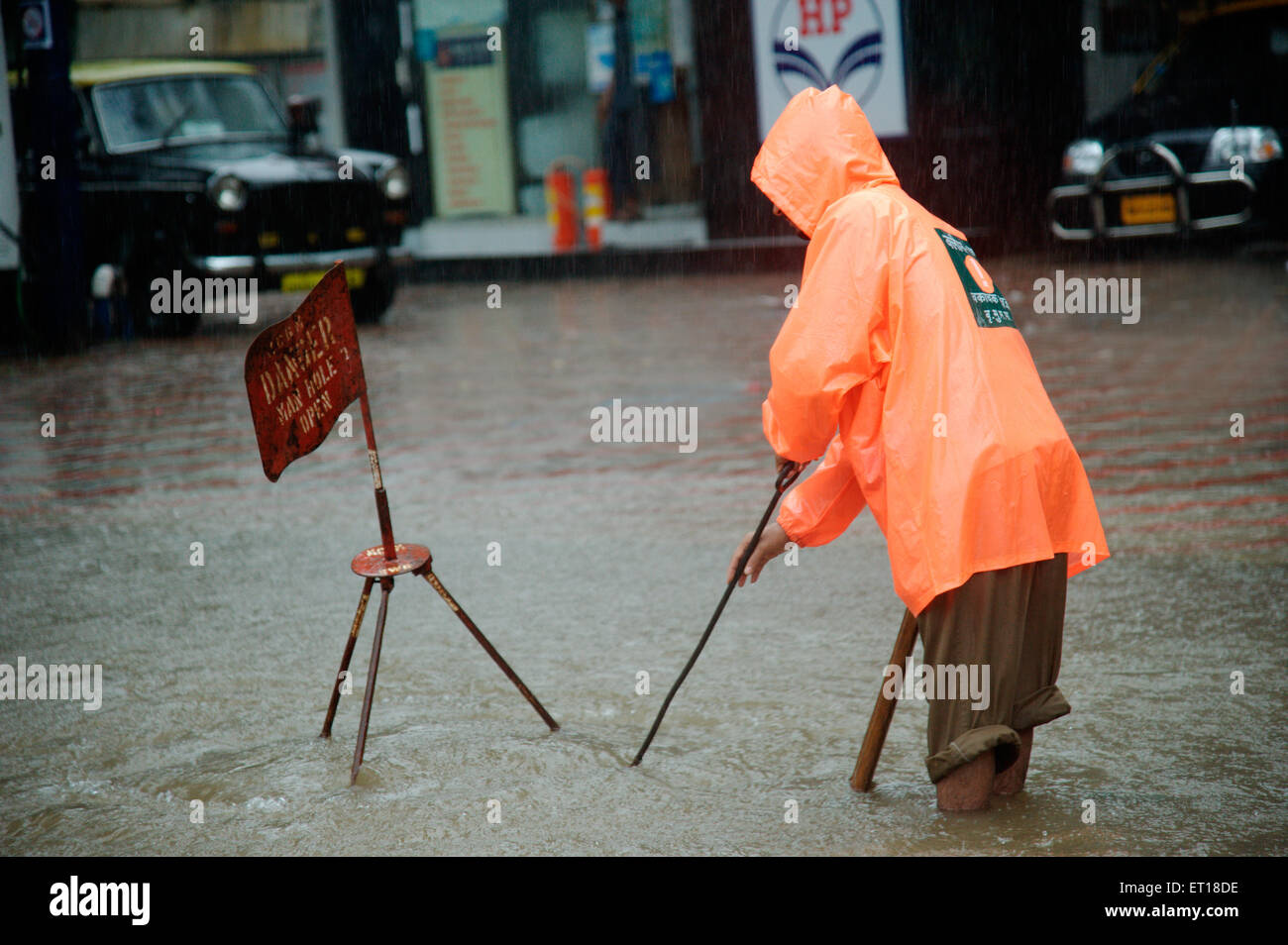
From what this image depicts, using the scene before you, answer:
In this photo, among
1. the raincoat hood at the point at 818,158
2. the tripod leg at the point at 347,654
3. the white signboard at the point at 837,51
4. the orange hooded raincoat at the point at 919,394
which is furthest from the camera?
the white signboard at the point at 837,51

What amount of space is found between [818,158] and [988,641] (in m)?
1.12

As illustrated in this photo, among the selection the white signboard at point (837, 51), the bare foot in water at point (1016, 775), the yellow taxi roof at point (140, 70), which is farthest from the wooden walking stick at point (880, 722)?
the white signboard at point (837, 51)

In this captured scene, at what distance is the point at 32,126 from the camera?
1090cm

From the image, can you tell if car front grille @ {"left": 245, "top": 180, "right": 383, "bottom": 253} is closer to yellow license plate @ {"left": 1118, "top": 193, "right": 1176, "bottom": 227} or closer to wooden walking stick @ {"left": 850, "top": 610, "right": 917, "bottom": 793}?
yellow license plate @ {"left": 1118, "top": 193, "right": 1176, "bottom": 227}

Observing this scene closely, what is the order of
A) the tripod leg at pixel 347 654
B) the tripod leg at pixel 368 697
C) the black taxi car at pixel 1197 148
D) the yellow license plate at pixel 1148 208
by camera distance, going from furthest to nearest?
the yellow license plate at pixel 1148 208 → the black taxi car at pixel 1197 148 → the tripod leg at pixel 347 654 → the tripod leg at pixel 368 697

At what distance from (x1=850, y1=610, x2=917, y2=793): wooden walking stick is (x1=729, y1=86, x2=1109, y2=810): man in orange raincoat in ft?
0.46

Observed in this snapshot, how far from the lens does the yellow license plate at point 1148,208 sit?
1164 centimetres

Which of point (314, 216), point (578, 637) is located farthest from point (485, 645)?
point (314, 216)

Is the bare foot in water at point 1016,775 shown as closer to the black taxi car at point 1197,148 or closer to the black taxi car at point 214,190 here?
the black taxi car at point 214,190

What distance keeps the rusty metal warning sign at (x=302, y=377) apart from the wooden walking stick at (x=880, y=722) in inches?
56.5

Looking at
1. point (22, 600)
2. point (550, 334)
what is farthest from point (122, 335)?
point (22, 600)

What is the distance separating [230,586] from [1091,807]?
10.9 feet

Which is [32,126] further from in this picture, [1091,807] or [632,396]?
[1091,807]
